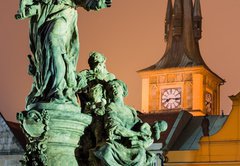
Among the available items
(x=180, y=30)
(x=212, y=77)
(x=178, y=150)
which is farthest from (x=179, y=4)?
(x=178, y=150)

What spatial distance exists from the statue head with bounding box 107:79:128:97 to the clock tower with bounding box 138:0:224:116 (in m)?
58.4

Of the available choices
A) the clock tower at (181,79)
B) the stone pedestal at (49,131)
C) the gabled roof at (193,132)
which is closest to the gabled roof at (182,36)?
the clock tower at (181,79)

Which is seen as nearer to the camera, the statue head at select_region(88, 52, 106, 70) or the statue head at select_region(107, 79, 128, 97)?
the statue head at select_region(107, 79, 128, 97)

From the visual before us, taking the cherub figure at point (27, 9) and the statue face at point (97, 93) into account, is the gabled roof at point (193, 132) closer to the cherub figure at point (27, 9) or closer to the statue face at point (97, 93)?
the statue face at point (97, 93)

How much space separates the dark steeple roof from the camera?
70.4 m

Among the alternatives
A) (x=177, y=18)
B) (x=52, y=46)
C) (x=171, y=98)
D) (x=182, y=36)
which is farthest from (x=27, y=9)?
(x=177, y=18)

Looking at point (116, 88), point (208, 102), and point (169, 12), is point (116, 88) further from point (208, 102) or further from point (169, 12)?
point (169, 12)

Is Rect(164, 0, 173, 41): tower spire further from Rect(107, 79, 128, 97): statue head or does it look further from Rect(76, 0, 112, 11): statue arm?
Rect(76, 0, 112, 11): statue arm

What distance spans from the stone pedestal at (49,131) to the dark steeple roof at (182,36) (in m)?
61.7

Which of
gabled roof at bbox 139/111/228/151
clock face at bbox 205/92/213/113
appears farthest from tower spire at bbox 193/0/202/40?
gabled roof at bbox 139/111/228/151

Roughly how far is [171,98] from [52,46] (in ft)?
205

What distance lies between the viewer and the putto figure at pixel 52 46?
8.00 m

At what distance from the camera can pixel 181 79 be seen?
69.1 metres

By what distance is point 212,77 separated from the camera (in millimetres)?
72750
